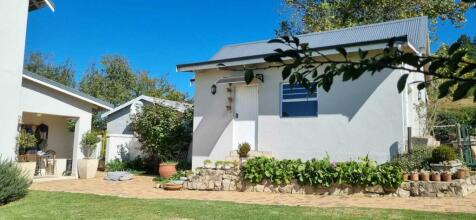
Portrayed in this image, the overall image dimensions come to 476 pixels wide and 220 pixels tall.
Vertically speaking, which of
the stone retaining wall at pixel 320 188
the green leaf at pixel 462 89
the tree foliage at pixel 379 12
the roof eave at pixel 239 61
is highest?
the tree foliage at pixel 379 12

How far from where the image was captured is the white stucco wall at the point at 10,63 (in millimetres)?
11711

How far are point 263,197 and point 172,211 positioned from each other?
340 centimetres

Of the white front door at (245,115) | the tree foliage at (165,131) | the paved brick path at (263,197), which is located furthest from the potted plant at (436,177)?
the tree foliage at (165,131)

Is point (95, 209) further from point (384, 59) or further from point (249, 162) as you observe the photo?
point (384, 59)

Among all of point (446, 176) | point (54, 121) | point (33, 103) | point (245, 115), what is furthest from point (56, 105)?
point (446, 176)

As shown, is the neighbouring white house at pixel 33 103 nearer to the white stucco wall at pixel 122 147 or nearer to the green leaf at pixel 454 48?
the white stucco wall at pixel 122 147

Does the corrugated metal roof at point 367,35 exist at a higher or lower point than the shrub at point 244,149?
higher

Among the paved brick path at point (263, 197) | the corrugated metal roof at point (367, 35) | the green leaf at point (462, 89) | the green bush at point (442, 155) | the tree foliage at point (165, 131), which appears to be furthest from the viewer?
the tree foliage at point (165, 131)

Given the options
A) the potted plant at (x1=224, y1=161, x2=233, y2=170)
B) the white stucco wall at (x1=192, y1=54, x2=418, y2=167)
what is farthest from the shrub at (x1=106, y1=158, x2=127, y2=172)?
the potted plant at (x1=224, y1=161, x2=233, y2=170)

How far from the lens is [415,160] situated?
38.1 ft

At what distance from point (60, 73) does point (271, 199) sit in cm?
3723

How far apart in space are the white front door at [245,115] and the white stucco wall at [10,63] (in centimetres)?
777

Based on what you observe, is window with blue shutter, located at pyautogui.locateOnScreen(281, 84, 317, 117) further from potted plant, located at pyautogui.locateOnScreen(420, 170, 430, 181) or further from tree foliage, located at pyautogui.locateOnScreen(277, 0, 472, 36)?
tree foliage, located at pyautogui.locateOnScreen(277, 0, 472, 36)

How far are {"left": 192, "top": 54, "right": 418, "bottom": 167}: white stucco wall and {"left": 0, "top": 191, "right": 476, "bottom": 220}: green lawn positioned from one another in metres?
4.52
